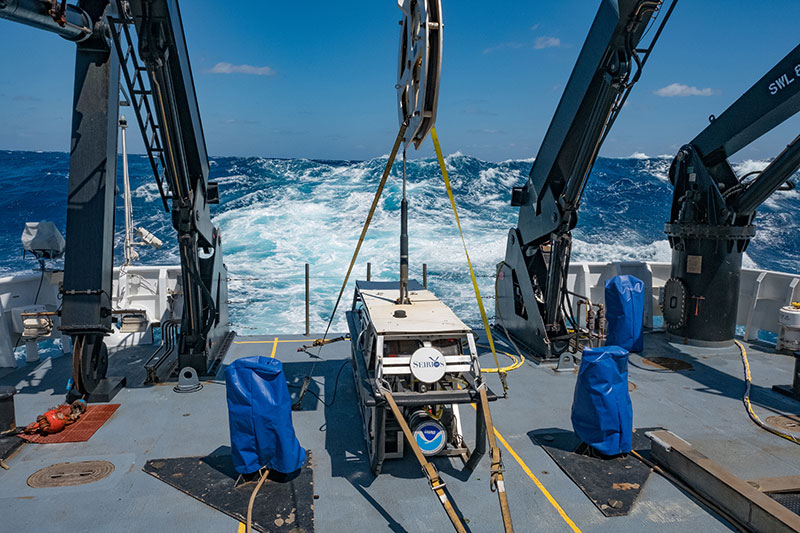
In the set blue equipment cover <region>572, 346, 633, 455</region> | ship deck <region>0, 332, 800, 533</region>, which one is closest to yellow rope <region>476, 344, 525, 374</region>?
ship deck <region>0, 332, 800, 533</region>

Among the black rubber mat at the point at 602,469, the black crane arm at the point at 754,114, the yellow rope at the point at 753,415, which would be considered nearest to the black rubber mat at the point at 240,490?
the black rubber mat at the point at 602,469

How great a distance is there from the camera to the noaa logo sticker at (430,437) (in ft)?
18.5

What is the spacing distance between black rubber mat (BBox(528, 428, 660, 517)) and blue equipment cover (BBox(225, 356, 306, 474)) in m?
3.09

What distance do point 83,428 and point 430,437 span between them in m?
4.70

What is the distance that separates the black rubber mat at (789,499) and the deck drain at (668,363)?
4204mm

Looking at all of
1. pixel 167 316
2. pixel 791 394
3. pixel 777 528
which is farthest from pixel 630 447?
pixel 167 316

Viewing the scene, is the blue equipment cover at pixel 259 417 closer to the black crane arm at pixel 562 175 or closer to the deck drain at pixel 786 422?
the black crane arm at pixel 562 175

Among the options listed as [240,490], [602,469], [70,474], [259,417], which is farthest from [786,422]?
[70,474]

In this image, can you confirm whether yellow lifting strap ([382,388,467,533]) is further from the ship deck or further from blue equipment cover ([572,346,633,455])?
blue equipment cover ([572,346,633,455])

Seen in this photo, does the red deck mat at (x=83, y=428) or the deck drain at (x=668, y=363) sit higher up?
the deck drain at (x=668, y=363)

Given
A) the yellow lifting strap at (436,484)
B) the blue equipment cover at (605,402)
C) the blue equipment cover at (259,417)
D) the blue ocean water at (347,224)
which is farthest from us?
the blue ocean water at (347,224)

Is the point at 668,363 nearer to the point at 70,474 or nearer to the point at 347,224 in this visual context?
the point at 70,474

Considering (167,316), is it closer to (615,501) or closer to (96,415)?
(96,415)

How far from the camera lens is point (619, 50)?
757cm
